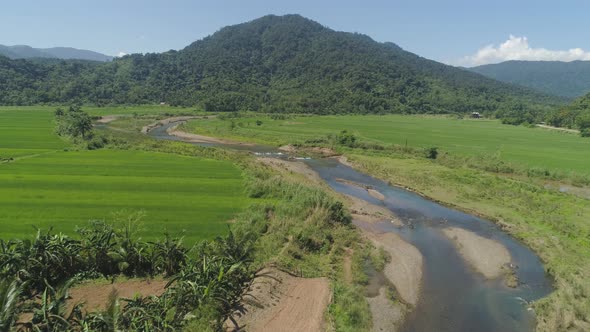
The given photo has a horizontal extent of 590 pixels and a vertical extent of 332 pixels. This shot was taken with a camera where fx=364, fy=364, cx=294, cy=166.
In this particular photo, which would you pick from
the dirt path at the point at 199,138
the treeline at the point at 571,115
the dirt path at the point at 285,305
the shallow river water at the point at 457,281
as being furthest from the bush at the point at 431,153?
the treeline at the point at 571,115

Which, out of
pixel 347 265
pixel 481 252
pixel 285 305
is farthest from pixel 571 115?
pixel 285 305

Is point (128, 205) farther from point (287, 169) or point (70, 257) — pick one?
point (287, 169)

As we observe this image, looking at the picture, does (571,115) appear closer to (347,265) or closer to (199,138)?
(199,138)

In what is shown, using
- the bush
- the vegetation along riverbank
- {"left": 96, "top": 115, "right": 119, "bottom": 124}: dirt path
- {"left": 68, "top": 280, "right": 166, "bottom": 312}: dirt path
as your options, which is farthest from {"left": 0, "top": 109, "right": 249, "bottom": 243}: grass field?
{"left": 96, "top": 115, "right": 119, "bottom": 124}: dirt path

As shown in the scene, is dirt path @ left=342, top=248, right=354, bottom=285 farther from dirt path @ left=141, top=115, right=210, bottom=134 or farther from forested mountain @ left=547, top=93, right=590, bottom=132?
forested mountain @ left=547, top=93, right=590, bottom=132

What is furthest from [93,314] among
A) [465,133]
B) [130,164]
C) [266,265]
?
[465,133]

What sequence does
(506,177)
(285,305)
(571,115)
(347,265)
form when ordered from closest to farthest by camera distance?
(285,305)
(347,265)
(506,177)
(571,115)

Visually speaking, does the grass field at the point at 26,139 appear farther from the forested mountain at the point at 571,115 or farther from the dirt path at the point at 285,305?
the forested mountain at the point at 571,115
